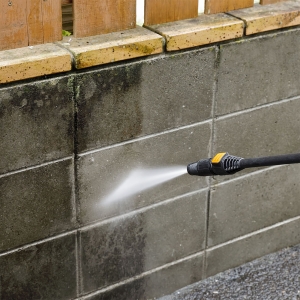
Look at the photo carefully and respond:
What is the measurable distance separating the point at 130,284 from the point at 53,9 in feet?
5.70

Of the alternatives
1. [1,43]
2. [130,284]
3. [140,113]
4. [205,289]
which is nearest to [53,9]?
[1,43]

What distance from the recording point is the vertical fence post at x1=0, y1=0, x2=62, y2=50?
3.13 metres

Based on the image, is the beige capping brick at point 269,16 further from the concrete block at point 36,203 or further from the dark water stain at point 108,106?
the concrete block at point 36,203

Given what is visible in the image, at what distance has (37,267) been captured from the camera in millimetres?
3637

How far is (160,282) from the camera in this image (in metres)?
4.21

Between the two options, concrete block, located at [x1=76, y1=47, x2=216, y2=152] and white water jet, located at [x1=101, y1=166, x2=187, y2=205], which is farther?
white water jet, located at [x1=101, y1=166, x2=187, y2=205]

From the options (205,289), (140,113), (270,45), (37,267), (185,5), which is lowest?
(205,289)

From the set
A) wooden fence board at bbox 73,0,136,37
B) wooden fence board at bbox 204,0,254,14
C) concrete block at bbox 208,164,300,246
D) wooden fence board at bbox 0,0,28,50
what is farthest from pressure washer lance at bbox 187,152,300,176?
concrete block at bbox 208,164,300,246

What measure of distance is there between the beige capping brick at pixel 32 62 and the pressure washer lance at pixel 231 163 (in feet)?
2.65

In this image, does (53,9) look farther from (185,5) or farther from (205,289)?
(205,289)

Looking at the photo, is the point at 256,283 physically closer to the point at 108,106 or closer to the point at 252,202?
the point at 252,202

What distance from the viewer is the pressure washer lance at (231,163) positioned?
2.46 metres

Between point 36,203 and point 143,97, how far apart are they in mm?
788

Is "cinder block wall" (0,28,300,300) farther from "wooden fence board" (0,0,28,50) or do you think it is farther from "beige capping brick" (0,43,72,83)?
"wooden fence board" (0,0,28,50)
